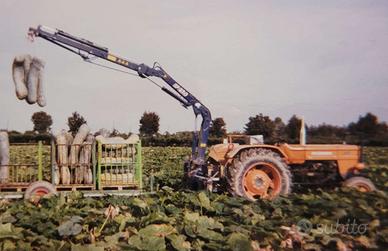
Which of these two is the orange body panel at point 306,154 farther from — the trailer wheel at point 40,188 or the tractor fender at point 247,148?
the trailer wheel at point 40,188

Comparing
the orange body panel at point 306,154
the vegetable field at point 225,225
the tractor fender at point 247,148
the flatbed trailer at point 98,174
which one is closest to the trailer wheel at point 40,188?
the flatbed trailer at point 98,174

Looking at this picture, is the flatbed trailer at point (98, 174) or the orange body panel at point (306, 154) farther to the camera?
the flatbed trailer at point (98, 174)

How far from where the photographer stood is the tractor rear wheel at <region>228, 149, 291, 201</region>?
493 centimetres

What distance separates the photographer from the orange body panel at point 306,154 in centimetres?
416

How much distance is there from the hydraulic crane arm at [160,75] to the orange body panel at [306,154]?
0.59 meters

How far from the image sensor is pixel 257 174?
16.8 ft

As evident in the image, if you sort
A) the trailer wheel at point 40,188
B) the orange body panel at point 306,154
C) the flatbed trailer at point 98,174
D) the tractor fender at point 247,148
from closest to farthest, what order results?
the orange body panel at point 306,154, the tractor fender at point 247,148, the trailer wheel at point 40,188, the flatbed trailer at point 98,174

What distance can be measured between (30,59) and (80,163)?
2377mm

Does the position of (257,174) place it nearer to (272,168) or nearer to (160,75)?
(272,168)

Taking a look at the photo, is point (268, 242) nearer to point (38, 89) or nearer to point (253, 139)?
point (38, 89)

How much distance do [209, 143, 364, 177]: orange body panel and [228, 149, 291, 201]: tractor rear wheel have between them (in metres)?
0.09

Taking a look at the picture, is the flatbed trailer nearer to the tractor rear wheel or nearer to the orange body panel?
the orange body panel

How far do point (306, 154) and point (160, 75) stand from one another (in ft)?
8.14

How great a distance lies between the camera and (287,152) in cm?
485
